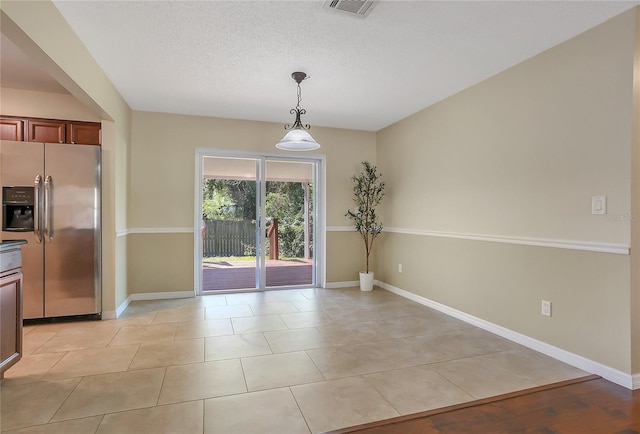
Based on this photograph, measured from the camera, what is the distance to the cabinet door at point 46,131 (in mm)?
3586

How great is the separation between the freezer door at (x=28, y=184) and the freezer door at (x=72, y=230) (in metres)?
0.06

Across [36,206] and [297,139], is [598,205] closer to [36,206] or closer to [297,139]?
[297,139]

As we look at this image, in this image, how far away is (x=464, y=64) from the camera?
3.02 meters

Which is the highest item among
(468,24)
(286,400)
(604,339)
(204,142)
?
(468,24)

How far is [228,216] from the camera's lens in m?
4.91

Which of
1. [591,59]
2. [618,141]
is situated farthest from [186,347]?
[591,59]

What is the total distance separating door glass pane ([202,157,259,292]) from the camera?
4840mm

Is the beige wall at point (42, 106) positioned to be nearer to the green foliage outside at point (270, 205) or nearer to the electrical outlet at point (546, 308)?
the green foliage outside at point (270, 205)

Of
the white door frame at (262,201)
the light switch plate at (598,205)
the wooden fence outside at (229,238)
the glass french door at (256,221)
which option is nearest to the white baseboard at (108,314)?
the white door frame at (262,201)

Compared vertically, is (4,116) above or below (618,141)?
above

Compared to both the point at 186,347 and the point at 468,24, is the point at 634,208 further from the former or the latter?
the point at 186,347

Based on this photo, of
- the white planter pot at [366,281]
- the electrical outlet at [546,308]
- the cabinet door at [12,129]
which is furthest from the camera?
the white planter pot at [366,281]

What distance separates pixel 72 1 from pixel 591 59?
140 inches

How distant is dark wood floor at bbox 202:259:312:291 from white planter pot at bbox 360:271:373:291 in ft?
2.90
